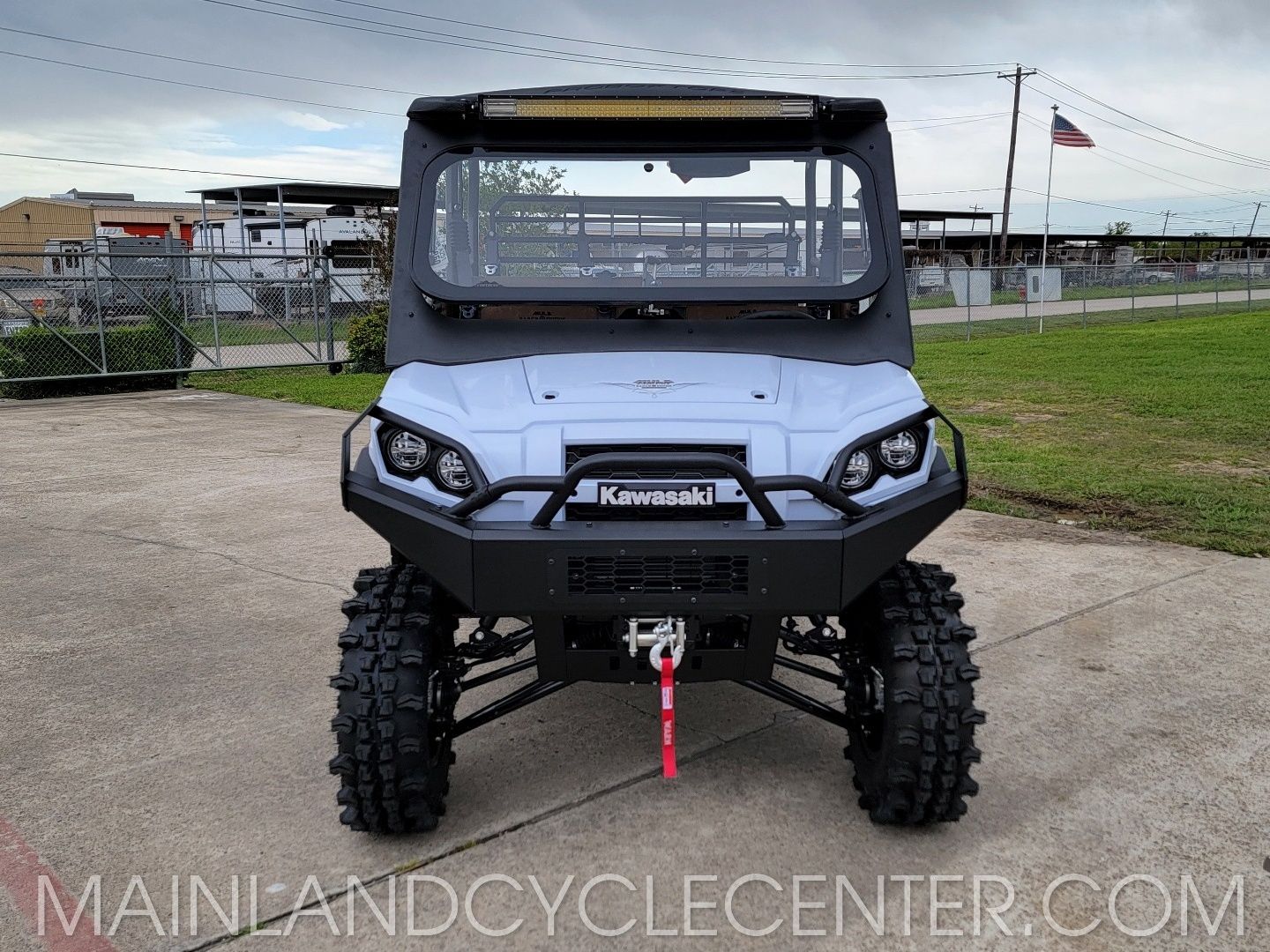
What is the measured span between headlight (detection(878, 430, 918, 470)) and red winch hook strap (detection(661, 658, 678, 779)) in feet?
2.75

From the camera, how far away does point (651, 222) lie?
4.01 meters

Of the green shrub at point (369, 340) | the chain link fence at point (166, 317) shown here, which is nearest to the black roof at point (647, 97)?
the chain link fence at point (166, 317)

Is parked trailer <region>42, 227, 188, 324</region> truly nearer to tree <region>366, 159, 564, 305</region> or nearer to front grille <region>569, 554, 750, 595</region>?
tree <region>366, 159, 564, 305</region>

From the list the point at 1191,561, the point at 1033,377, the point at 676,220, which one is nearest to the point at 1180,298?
the point at 1033,377

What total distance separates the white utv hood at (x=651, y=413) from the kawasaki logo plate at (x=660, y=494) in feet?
0.21

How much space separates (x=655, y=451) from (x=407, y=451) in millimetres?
711

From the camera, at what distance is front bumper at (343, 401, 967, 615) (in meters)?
3.02

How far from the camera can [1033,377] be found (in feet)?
49.9

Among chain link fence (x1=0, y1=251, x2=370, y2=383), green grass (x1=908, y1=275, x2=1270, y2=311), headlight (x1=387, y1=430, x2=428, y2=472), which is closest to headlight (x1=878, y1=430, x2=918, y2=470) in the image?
headlight (x1=387, y1=430, x2=428, y2=472)

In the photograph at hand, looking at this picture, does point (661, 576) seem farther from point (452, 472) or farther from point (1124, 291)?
point (1124, 291)

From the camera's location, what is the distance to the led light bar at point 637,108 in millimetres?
3689

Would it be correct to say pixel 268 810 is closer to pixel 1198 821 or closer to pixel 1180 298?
pixel 1198 821

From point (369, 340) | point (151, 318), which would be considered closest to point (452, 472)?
point (369, 340)

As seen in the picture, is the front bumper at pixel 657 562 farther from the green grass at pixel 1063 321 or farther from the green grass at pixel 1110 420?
the green grass at pixel 1063 321
